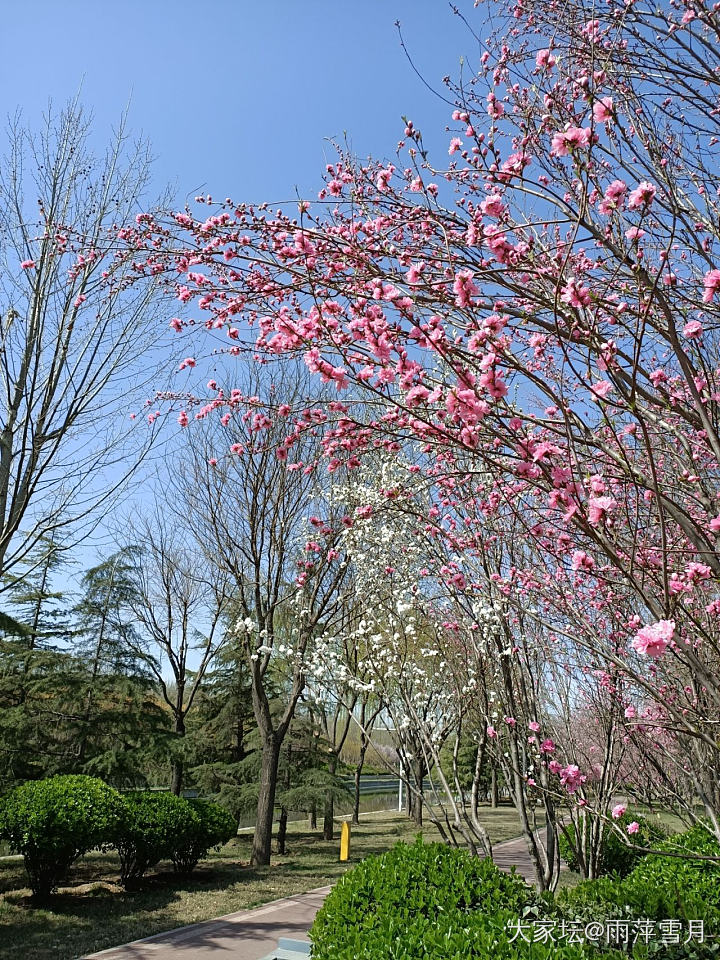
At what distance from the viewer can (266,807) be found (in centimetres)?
1062

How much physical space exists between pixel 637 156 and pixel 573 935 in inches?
149

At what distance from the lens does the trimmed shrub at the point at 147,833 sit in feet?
27.5

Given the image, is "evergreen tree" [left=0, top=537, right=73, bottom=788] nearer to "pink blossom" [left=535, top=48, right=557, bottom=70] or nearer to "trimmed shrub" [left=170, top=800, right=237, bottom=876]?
"trimmed shrub" [left=170, top=800, right=237, bottom=876]

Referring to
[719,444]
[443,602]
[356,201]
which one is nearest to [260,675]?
[443,602]

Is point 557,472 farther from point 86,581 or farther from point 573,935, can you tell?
point 86,581

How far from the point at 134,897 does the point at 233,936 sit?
96.6 inches

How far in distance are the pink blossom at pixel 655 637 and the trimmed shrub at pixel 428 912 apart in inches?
72.2

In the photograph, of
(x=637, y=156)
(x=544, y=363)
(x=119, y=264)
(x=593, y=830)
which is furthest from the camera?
(x=593, y=830)

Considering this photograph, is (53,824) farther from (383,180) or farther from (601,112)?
(601,112)

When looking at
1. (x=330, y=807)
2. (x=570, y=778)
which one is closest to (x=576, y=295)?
(x=570, y=778)

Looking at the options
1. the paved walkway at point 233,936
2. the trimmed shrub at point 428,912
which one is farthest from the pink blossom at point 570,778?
the paved walkway at point 233,936

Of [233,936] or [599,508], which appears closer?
[599,508]

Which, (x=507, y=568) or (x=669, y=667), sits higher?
(x=507, y=568)

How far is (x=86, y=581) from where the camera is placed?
43.0ft
